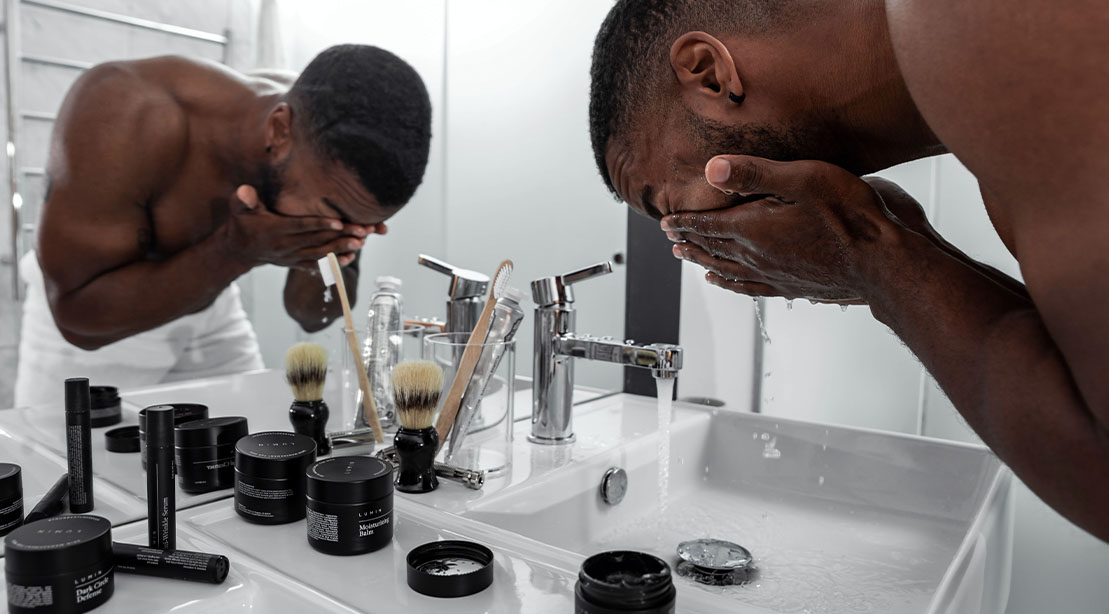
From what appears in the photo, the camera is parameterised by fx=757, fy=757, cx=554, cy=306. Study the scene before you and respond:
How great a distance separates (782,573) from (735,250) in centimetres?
42

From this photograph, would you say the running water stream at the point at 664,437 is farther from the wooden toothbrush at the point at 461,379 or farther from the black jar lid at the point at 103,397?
the black jar lid at the point at 103,397

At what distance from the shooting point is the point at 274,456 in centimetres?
71

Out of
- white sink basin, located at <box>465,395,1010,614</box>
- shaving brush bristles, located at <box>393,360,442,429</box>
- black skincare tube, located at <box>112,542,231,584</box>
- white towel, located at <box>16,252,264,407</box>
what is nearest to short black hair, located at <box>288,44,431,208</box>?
white towel, located at <box>16,252,264,407</box>

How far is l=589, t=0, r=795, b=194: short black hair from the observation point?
66 cm

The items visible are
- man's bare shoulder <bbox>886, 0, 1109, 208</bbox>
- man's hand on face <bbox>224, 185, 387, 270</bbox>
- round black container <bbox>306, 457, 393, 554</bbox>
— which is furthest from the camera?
man's hand on face <bbox>224, 185, 387, 270</bbox>

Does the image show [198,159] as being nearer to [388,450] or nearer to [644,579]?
[388,450]

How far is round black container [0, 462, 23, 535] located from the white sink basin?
16.4 inches

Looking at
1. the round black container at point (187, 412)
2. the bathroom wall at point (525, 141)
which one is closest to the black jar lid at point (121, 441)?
the round black container at point (187, 412)

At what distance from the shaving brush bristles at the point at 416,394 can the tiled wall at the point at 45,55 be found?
431 mm

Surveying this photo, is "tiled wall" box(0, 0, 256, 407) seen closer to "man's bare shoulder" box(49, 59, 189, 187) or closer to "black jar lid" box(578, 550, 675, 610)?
"man's bare shoulder" box(49, 59, 189, 187)

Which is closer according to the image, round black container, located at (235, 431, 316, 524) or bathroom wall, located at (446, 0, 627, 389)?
round black container, located at (235, 431, 316, 524)

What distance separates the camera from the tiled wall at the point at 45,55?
0.80m

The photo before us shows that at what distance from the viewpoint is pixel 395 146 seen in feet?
3.62

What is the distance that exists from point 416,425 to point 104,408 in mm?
415
